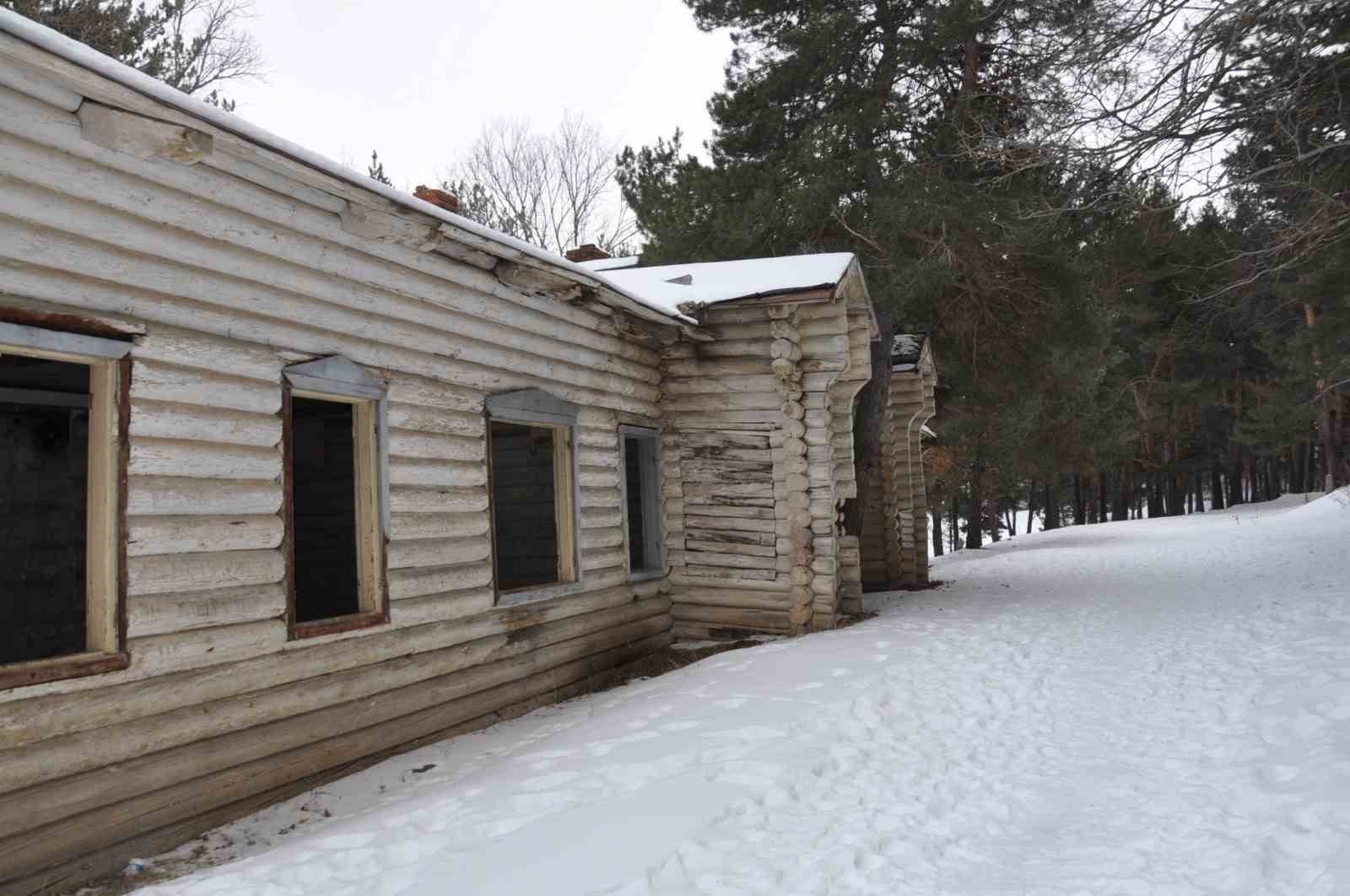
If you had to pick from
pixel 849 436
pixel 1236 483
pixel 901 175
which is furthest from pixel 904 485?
pixel 1236 483

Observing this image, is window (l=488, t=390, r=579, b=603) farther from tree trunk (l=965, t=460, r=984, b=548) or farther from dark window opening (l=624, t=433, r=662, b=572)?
tree trunk (l=965, t=460, r=984, b=548)

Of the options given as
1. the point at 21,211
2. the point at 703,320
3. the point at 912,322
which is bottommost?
the point at 21,211

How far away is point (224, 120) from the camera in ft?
14.5

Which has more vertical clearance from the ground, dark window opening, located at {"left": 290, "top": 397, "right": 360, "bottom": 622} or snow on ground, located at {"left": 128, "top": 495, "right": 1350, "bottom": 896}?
dark window opening, located at {"left": 290, "top": 397, "right": 360, "bottom": 622}

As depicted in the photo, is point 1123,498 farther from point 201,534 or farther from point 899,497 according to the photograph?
point 201,534

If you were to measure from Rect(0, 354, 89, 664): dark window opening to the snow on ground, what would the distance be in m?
3.85

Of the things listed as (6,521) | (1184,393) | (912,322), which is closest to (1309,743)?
(6,521)

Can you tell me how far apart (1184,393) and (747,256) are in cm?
2415

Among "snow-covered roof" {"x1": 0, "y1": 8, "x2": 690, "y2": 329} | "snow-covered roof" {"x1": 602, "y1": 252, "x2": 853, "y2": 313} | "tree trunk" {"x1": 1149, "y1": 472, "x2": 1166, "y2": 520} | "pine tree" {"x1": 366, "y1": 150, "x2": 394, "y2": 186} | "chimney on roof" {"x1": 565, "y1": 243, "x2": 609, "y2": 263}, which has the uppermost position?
"pine tree" {"x1": 366, "y1": 150, "x2": 394, "y2": 186}

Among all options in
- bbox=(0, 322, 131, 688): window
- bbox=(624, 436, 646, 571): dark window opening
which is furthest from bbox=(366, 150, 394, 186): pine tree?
bbox=(0, 322, 131, 688): window

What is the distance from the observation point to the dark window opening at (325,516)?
9.91 metres

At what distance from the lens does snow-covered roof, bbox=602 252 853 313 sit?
9720mm

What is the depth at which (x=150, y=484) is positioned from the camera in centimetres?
448

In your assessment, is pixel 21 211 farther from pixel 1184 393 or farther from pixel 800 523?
pixel 1184 393
